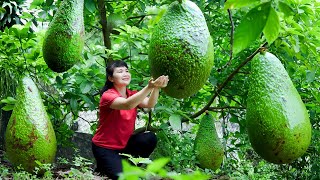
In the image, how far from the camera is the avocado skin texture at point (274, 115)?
2.46 m

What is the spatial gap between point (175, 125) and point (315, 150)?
146 centimetres

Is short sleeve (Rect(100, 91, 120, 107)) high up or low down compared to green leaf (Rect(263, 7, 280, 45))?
down

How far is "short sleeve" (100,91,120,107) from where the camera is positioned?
11.4 ft

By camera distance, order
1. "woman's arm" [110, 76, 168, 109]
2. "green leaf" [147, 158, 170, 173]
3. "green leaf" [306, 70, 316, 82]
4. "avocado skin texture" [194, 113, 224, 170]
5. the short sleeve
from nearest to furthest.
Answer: "green leaf" [147, 158, 170, 173]
"woman's arm" [110, 76, 168, 109]
"green leaf" [306, 70, 316, 82]
the short sleeve
"avocado skin texture" [194, 113, 224, 170]

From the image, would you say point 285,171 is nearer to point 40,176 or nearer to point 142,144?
point 142,144

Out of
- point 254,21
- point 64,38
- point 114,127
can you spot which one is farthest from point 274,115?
point 254,21

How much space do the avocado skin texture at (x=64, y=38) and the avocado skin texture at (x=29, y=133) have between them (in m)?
1.27

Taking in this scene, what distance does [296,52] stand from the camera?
9.15 feet

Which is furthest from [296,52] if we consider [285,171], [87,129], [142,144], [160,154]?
[87,129]

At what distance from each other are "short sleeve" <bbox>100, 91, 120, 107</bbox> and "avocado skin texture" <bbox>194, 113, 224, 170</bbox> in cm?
76

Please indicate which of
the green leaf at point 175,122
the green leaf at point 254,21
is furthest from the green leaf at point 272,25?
the green leaf at point 175,122

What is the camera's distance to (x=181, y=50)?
1796 mm

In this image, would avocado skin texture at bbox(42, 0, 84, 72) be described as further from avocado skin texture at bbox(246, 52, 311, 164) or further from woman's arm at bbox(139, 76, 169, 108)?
avocado skin texture at bbox(246, 52, 311, 164)

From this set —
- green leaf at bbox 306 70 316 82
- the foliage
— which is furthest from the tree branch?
green leaf at bbox 306 70 316 82
